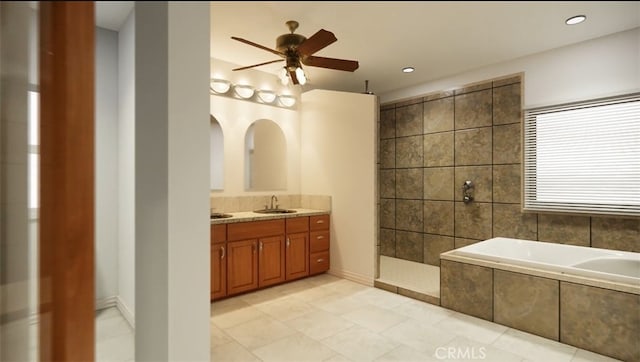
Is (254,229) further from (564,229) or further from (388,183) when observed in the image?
(564,229)

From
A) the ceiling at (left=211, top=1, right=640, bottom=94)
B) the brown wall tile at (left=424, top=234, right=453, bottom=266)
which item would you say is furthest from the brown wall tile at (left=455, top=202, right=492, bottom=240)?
the ceiling at (left=211, top=1, right=640, bottom=94)

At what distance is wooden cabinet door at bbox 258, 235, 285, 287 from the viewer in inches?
132

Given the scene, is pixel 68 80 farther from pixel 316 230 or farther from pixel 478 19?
pixel 316 230

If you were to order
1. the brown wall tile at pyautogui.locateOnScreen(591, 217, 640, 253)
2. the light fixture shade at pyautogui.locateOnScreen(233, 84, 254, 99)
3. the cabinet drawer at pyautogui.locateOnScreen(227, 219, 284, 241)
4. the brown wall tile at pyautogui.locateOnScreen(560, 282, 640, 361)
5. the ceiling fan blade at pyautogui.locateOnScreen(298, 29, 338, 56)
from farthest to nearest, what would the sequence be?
the light fixture shade at pyautogui.locateOnScreen(233, 84, 254, 99) → the cabinet drawer at pyautogui.locateOnScreen(227, 219, 284, 241) → the brown wall tile at pyautogui.locateOnScreen(591, 217, 640, 253) → the brown wall tile at pyautogui.locateOnScreen(560, 282, 640, 361) → the ceiling fan blade at pyautogui.locateOnScreen(298, 29, 338, 56)

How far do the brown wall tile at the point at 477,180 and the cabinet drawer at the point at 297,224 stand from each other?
1882mm

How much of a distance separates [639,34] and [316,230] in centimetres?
336

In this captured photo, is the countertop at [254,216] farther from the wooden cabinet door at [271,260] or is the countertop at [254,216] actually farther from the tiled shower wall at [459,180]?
the tiled shower wall at [459,180]

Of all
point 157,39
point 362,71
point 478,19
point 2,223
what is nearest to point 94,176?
point 157,39

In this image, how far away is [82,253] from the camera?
56 cm

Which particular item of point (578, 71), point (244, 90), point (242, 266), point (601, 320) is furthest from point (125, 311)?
point (578, 71)

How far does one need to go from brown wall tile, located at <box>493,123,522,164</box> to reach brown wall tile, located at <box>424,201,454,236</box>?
2.60ft

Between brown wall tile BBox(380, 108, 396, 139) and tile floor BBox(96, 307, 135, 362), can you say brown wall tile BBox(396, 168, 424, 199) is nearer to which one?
brown wall tile BBox(380, 108, 396, 139)

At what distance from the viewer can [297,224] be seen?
3.66m

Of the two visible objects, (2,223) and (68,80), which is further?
(2,223)
